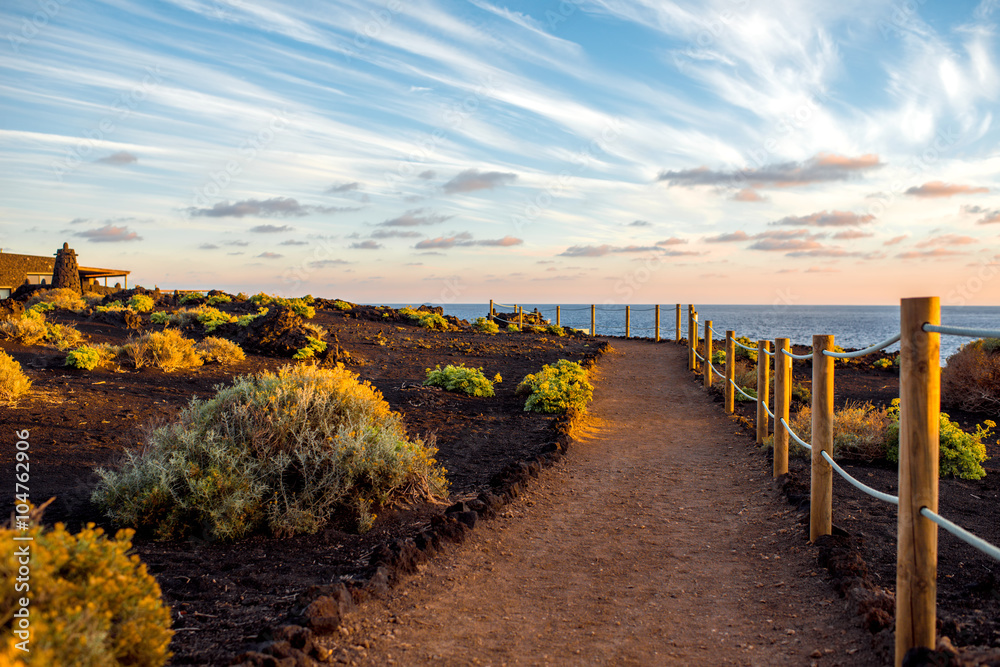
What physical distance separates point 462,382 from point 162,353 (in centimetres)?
524

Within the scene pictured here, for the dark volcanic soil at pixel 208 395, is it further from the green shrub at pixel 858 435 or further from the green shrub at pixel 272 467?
the green shrub at pixel 858 435

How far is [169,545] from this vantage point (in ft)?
13.8

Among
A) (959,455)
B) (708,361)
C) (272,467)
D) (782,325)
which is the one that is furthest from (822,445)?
(782,325)

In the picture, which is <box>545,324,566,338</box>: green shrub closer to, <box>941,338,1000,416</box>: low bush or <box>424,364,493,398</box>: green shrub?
<box>424,364,493,398</box>: green shrub

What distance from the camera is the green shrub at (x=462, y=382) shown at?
10180 millimetres

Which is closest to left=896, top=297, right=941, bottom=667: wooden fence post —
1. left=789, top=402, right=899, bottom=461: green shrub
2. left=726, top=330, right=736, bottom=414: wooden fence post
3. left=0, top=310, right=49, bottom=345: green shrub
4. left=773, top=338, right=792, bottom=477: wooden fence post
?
left=773, top=338, right=792, bottom=477: wooden fence post

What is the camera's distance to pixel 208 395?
30.0ft

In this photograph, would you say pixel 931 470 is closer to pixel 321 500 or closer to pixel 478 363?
pixel 321 500

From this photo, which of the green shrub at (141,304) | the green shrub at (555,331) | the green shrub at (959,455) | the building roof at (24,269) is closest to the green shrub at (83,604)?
the green shrub at (959,455)

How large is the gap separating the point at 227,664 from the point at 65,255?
29.7 meters

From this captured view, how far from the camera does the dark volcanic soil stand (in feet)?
11.4

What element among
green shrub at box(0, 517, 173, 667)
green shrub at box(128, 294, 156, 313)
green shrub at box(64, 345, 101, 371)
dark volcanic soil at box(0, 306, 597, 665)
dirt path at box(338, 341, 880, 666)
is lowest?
dirt path at box(338, 341, 880, 666)

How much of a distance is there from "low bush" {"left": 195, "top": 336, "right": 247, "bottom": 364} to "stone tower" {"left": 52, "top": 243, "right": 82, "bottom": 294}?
18.5 meters

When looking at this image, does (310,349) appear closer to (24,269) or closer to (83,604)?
(83,604)
